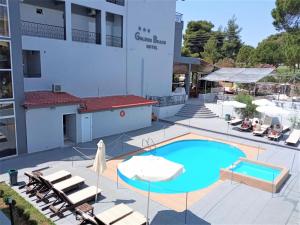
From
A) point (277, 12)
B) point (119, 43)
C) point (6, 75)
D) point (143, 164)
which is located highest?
point (277, 12)

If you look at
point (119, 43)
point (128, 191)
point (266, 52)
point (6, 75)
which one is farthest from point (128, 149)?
point (266, 52)

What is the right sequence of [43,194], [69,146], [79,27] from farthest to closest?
[79,27]
[69,146]
[43,194]

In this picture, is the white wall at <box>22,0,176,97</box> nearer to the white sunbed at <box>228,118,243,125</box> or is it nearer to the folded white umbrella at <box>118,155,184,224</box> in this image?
the white sunbed at <box>228,118,243,125</box>

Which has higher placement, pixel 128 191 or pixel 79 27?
pixel 79 27

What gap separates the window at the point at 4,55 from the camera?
1401cm

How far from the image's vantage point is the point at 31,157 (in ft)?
50.2

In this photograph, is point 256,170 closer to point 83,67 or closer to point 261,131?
point 261,131

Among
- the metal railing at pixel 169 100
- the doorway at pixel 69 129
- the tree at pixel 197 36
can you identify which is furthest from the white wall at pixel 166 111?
the tree at pixel 197 36

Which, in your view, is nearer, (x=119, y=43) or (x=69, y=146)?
(x=69, y=146)

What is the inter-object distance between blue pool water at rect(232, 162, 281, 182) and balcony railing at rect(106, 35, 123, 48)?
53.6ft

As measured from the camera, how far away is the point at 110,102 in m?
21.7

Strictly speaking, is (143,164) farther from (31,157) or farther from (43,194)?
(31,157)

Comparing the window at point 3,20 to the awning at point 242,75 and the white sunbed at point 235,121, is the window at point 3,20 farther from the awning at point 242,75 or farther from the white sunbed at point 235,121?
the awning at point 242,75

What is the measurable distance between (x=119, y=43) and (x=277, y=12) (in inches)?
1381
